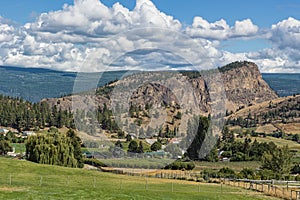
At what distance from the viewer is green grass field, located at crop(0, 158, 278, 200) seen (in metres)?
42.0

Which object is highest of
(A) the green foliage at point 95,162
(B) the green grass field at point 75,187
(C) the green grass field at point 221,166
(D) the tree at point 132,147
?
(D) the tree at point 132,147

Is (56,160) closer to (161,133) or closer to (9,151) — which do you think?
(9,151)

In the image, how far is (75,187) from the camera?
4781 centimetres

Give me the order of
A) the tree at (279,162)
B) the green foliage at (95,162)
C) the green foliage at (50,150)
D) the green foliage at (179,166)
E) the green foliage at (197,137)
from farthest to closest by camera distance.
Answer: the green foliage at (197,137), the tree at (279,162), the green foliage at (179,166), the green foliage at (95,162), the green foliage at (50,150)

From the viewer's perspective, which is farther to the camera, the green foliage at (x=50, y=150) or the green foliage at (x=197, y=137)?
the green foliage at (x=197, y=137)

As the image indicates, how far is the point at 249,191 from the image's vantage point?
56.0m

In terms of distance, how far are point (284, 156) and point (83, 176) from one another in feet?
199

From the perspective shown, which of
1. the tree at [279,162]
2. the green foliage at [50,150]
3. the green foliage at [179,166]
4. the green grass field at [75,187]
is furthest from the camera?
the tree at [279,162]

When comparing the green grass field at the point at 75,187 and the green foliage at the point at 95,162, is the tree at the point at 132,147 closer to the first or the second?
the green foliage at the point at 95,162

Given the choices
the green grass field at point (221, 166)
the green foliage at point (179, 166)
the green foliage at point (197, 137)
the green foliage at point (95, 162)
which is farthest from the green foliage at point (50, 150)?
the green foliage at point (197, 137)

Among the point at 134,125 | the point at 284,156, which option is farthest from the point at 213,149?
the point at 284,156

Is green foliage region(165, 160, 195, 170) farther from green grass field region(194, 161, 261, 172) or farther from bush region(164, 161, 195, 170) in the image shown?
green grass field region(194, 161, 261, 172)

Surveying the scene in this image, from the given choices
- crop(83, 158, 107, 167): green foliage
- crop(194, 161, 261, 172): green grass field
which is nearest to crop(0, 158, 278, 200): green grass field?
crop(83, 158, 107, 167): green foliage

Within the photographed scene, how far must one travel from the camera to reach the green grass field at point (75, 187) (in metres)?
42.0
